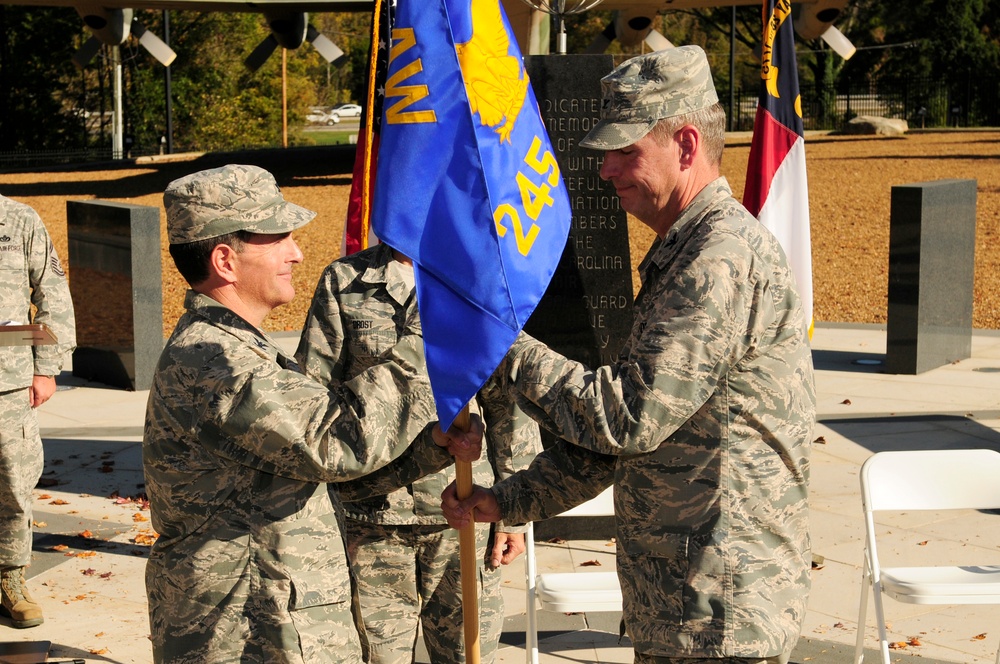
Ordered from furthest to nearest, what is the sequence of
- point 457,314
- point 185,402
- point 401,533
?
point 401,533
point 457,314
point 185,402

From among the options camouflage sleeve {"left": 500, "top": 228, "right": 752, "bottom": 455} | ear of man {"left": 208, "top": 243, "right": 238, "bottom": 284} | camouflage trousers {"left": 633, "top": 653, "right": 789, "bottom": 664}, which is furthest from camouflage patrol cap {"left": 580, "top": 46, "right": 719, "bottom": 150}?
camouflage trousers {"left": 633, "top": 653, "right": 789, "bottom": 664}

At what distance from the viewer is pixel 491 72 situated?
10.4ft

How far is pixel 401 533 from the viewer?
411 centimetres

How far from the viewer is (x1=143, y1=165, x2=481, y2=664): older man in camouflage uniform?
281 cm

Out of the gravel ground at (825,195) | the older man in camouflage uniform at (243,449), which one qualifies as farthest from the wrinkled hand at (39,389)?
the gravel ground at (825,195)

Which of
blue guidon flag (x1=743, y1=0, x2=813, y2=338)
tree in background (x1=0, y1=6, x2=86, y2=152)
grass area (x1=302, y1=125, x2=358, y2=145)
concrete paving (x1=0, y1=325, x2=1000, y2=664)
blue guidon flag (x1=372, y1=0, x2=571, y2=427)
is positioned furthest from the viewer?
grass area (x1=302, y1=125, x2=358, y2=145)

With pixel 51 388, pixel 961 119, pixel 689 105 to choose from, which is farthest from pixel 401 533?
pixel 961 119

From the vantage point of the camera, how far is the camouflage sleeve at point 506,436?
4.29m

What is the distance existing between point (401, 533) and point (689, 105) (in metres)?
1.90

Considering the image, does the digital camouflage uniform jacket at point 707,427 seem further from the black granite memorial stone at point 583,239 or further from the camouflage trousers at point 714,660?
the black granite memorial stone at point 583,239

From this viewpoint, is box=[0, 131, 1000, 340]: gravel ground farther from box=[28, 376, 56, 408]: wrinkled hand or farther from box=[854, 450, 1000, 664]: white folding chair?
box=[854, 450, 1000, 664]: white folding chair

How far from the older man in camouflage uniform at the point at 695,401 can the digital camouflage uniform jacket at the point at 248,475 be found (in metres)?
0.43

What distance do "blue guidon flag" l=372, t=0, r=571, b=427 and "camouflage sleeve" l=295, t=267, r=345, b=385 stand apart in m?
1.09

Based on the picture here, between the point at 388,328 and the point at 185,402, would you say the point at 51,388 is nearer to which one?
the point at 388,328
